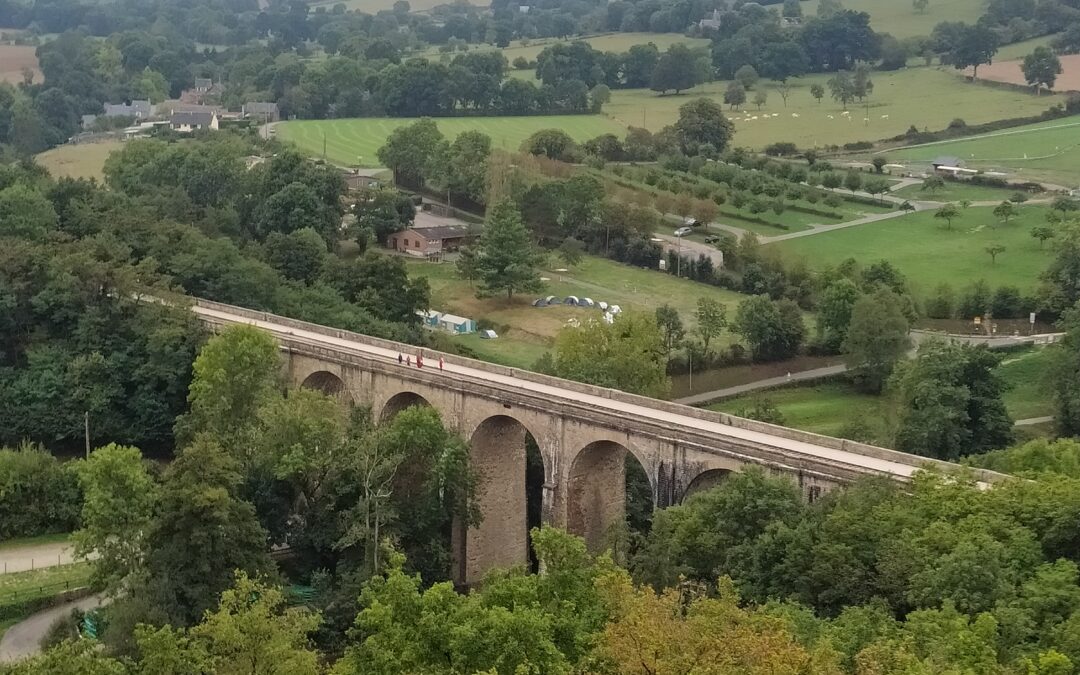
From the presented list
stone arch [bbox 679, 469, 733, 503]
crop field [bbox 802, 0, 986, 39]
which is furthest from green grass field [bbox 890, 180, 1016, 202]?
crop field [bbox 802, 0, 986, 39]

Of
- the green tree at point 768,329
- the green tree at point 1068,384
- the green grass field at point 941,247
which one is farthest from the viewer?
the green grass field at point 941,247

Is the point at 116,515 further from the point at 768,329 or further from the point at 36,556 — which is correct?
the point at 768,329

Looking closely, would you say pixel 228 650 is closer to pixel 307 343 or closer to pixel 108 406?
pixel 307 343

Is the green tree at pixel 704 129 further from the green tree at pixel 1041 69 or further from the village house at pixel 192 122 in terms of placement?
the village house at pixel 192 122

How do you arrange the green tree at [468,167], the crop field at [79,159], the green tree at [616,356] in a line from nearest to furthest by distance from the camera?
the green tree at [616,356], the green tree at [468,167], the crop field at [79,159]

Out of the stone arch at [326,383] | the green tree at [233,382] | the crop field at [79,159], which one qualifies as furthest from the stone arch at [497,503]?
the crop field at [79,159]

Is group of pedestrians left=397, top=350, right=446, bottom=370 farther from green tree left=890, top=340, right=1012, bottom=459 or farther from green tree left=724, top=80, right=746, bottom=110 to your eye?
green tree left=724, top=80, right=746, bottom=110

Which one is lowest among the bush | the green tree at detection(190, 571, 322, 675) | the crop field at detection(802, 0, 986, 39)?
the bush

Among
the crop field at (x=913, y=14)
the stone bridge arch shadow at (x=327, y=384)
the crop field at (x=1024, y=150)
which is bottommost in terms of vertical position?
the stone bridge arch shadow at (x=327, y=384)
